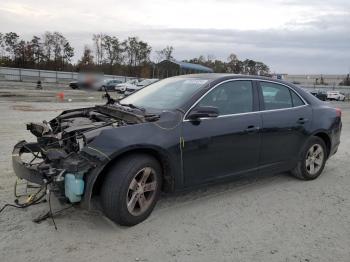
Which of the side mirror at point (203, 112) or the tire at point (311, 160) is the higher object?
the side mirror at point (203, 112)

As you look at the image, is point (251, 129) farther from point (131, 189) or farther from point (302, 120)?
point (131, 189)

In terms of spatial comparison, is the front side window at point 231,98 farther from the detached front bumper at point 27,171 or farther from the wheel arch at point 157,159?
the detached front bumper at point 27,171

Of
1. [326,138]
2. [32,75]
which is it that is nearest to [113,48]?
[32,75]

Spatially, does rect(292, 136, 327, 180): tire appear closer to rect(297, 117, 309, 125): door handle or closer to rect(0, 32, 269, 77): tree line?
rect(297, 117, 309, 125): door handle

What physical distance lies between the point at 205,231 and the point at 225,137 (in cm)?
119

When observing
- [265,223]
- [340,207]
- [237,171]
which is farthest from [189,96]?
[340,207]

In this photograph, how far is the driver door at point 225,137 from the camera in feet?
14.8

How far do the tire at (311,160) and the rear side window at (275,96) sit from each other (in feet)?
2.42

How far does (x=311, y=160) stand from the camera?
20.1ft

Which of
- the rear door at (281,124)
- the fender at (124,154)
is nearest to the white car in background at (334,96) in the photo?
the rear door at (281,124)

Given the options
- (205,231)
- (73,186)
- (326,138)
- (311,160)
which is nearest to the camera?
(73,186)

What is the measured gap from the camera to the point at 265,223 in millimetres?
4398

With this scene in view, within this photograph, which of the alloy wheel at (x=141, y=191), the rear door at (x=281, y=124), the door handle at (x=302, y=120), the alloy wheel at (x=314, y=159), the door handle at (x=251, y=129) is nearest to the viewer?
the alloy wheel at (x=141, y=191)

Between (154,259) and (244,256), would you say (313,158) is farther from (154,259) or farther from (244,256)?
(154,259)
